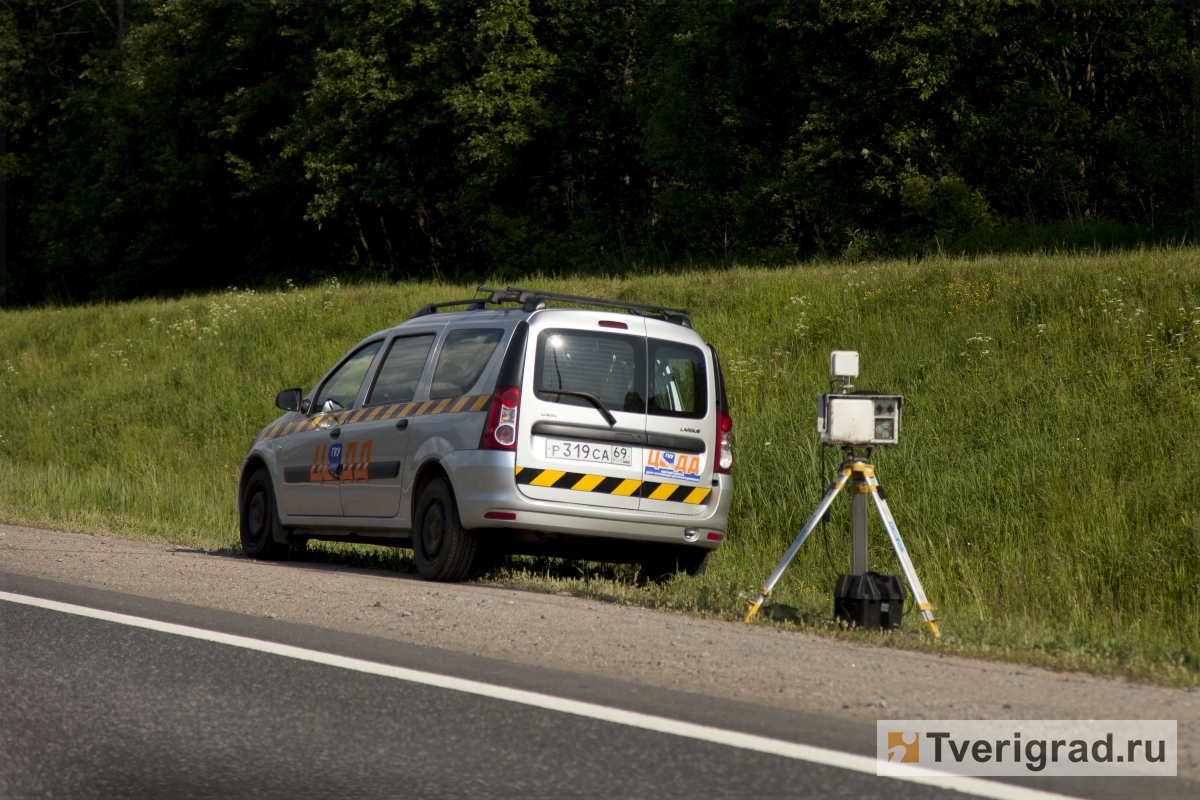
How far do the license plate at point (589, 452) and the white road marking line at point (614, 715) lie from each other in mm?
3011

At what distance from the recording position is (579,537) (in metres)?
9.21

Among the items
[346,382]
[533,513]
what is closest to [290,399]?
[346,382]

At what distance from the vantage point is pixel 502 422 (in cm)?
895

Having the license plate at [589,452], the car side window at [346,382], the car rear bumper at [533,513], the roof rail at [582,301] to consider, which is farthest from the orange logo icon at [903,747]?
the car side window at [346,382]

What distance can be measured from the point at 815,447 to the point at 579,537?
14.9 ft

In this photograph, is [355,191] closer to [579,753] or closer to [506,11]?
[506,11]

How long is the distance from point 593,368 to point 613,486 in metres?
0.86

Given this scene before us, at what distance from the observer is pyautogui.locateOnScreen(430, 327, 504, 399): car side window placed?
9.42m

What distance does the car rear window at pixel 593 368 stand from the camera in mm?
9125

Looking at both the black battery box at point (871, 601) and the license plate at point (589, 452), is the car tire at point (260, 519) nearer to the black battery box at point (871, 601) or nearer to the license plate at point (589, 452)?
the license plate at point (589, 452)

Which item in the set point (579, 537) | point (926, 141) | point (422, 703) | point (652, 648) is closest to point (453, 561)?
point (579, 537)

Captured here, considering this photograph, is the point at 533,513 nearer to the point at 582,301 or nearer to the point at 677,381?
the point at 677,381

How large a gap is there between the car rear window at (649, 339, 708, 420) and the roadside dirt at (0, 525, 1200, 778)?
179cm

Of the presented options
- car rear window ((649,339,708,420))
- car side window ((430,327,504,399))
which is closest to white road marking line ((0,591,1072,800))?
car side window ((430,327,504,399))
